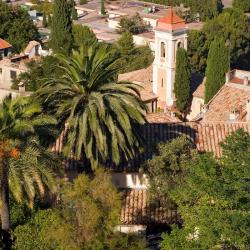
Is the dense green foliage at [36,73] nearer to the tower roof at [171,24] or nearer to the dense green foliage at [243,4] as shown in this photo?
the tower roof at [171,24]

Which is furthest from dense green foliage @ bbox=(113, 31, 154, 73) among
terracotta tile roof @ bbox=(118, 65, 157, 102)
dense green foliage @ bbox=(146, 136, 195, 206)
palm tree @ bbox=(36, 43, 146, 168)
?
dense green foliage @ bbox=(146, 136, 195, 206)

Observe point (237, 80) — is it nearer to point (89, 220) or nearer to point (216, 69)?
point (216, 69)

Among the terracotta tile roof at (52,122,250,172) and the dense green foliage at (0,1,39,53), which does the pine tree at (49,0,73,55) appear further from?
the terracotta tile roof at (52,122,250,172)

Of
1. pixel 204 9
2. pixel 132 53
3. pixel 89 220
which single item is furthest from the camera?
pixel 204 9

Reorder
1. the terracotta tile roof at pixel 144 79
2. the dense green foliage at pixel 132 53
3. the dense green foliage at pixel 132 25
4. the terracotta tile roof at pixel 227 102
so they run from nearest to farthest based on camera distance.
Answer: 1. the terracotta tile roof at pixel 227 102
2. the terracotta tile roof at pixel 144 79
3. the dense green foliage at pixel 132 53
4. the dense green foliage at pixel 132 25

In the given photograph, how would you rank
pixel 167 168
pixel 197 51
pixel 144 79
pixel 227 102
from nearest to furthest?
pixel 167 168 < pixel 227 102 < pixel 144 79 < pixel 197 51

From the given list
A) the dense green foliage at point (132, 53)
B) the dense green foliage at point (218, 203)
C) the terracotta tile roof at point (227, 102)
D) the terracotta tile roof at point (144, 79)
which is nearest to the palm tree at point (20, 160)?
the dense green foliage at point (218, 203)

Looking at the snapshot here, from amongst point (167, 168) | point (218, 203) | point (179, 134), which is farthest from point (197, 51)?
point (218, 203)
